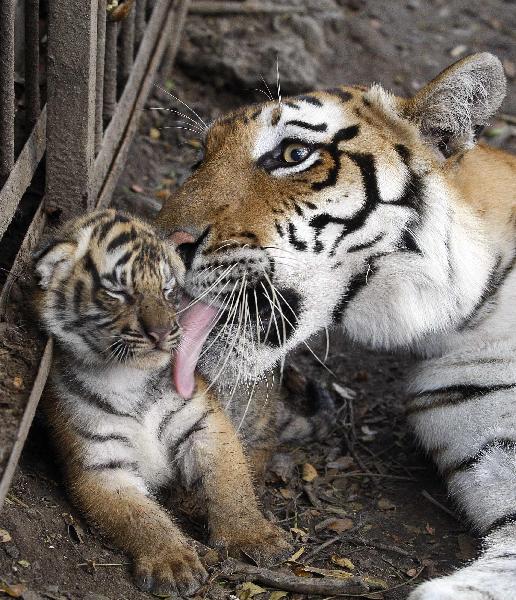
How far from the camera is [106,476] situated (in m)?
3.63

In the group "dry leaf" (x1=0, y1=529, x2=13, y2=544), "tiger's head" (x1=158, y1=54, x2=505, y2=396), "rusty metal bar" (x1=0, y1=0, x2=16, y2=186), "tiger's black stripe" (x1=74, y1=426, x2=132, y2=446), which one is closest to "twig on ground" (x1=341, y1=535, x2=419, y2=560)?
"tiger's head" (x1=158, y1=54, x2=505, y2=396)

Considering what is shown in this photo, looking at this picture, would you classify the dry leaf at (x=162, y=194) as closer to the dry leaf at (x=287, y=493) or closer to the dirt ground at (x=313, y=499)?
the dirt ground at (x=313, y=499)

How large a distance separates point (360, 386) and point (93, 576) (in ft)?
7.12

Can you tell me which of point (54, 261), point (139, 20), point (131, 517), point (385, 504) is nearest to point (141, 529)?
point (131, 517)

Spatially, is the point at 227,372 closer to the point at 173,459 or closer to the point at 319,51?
the point at 173,459

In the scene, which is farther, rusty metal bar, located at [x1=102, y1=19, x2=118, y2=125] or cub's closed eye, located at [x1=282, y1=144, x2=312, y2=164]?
rusty metal bar, located at [x1=102, y1=19, x2=118, y2=125]

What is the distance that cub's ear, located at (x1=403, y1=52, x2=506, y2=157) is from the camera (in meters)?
3.76

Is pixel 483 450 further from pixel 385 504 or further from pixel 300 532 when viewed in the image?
pixel 300 532

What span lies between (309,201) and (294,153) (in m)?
0.20

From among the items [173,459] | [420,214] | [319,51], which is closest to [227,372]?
[173,459]

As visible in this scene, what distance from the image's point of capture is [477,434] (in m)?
4.03

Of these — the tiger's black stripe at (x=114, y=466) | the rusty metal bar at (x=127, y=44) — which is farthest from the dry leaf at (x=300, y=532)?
the rusty metal bar at (x=127, y=44)

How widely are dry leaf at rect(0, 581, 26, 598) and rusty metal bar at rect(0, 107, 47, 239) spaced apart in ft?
3.75

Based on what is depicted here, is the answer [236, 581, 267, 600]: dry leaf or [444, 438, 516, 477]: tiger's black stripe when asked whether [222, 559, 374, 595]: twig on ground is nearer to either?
[236, 581, 267, 600]: dry leaf
